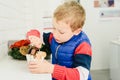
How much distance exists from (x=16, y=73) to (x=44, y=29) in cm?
213

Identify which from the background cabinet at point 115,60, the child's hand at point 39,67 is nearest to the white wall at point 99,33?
Answer: the background cabinet at point 115,60

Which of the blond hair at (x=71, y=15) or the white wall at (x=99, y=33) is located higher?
the blond hair at (x=71, y=15)

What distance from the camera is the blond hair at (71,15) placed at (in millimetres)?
996

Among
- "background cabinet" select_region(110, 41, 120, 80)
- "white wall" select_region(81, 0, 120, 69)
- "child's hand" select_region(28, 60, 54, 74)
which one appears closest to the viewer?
"child's hand" select_region(28, 60, 54, 74)

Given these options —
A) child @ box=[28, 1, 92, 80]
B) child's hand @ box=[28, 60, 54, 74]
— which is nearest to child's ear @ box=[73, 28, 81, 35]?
child @ box=[28, 1, 92, 80]

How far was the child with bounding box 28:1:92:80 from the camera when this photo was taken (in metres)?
0.93

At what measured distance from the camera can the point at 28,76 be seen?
84cm

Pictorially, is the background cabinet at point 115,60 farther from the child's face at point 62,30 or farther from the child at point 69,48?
the child's face at point 62,30

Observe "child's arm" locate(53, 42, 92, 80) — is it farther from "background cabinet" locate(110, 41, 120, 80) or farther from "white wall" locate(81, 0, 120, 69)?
"white wall" locate(81, 0, 120, 69)

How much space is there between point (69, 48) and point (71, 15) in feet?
0.56

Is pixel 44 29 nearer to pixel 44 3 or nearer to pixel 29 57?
pixel 44 3

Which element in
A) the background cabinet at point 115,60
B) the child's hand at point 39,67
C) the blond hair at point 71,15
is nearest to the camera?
the child's hand at point 39,67

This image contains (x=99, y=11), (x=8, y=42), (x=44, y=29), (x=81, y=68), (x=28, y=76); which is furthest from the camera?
(x=99, y=11)

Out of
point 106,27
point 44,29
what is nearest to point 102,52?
point 106,27
